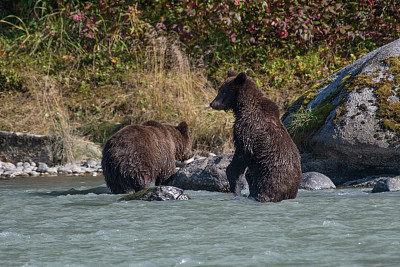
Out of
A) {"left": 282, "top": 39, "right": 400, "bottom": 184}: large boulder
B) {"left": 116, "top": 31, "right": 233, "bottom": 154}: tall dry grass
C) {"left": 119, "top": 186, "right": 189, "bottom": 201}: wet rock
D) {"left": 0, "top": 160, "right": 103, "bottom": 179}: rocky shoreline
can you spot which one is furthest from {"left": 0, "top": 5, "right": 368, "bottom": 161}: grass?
{"left": 119, "top": 186, "right": 189, "bottom": 201}: wet rock

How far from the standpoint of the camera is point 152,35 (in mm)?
14617

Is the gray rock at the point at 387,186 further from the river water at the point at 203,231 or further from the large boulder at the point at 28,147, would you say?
the large boulder at the point at 28,147

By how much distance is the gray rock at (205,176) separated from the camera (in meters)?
7.75

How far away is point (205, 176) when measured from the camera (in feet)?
25.7

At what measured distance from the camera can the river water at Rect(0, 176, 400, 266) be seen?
3865 millimetres

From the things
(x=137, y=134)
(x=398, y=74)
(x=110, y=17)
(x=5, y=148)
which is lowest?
(x=5, y=148)

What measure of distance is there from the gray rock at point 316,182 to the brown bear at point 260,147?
1246 millimetres

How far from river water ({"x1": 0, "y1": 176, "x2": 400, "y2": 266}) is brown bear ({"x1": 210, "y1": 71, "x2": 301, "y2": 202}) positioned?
199 millimetres

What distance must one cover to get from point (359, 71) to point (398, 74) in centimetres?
61

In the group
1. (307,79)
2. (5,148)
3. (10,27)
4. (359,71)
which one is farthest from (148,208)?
(10,27)

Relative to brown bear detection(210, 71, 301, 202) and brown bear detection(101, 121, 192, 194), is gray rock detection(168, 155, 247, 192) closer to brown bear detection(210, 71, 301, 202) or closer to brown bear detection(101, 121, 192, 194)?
brown bear detection(101, 121, 192, 194)

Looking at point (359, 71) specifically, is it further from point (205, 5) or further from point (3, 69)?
point (3, 69)

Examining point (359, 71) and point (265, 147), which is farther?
point (359, 71)

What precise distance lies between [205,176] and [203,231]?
3153 millimetres
